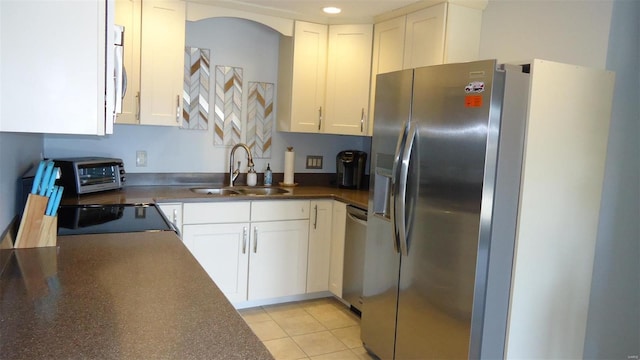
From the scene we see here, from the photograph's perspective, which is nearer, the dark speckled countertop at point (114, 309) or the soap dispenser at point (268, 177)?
the dark speckled countertop at point (114, 309)

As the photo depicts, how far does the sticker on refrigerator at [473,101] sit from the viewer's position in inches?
76.3

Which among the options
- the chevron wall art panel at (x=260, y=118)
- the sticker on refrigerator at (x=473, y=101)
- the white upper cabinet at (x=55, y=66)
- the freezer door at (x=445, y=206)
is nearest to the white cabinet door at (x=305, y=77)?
the chevron wall art panel at (x=260, y=118)

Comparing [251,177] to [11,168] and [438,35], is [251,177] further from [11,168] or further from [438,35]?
[11,168]

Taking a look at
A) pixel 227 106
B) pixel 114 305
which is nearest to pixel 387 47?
pixel 227 106

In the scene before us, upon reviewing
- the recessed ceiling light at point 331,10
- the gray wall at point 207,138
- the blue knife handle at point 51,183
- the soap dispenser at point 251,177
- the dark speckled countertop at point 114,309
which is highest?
the recessed ceiling light at point 331,10

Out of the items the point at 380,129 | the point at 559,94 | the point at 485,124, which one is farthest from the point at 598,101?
the point at 380,129

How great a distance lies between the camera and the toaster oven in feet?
9.05

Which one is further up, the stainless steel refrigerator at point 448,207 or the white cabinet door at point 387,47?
the white cabinet door at point 387,47

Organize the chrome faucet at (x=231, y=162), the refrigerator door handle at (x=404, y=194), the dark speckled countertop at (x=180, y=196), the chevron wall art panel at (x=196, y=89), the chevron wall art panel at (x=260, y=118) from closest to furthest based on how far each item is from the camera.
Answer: the refrigerator door handle at (x=404, y=194), the dark speckled countertop at (x=180, y=196), the chevron wall art panel at (x=196, y=89), the chrome faucet at (x=231, y=162), the chevron wall art panel at (x=260, y=118)

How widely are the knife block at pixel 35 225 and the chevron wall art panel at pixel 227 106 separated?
208 cm

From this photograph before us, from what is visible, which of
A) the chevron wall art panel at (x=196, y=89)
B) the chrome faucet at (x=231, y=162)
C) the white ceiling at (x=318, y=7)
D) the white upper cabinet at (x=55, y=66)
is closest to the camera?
the white upper cabinet at (x=55, y=66)

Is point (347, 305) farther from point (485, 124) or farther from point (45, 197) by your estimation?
point (45, 197)

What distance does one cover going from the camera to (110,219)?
85.8 inches

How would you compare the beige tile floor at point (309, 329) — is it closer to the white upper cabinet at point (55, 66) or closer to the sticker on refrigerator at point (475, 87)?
the sticker on refrigerator at point (475, 87)
